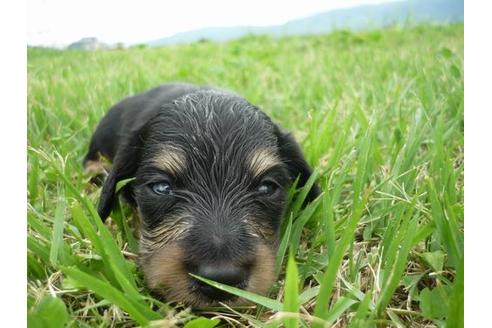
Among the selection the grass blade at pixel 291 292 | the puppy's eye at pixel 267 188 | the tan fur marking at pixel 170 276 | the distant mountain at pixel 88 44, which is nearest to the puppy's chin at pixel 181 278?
the tan fur marking at pixel 170 276

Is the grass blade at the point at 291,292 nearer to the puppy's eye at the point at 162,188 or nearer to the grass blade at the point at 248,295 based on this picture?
the grass blade at the point at 248,295

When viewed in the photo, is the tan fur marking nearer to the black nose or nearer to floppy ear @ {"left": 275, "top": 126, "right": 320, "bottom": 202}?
the black nose

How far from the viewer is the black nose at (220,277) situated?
1771 mm

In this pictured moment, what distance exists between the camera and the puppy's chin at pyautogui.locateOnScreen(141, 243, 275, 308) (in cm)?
182

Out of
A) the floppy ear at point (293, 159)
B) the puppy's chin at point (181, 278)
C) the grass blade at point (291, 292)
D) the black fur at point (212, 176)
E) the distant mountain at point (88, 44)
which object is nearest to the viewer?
the grass blade at point (291, 292)

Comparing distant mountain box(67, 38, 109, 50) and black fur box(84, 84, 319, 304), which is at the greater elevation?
distant mountain box(67, 38, 109, 50)

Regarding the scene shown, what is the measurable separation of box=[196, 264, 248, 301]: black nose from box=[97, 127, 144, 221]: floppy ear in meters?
0.95

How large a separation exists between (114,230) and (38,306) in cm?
114

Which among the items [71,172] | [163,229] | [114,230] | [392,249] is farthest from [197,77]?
[392,249]

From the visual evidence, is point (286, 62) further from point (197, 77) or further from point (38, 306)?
point (38, 306)

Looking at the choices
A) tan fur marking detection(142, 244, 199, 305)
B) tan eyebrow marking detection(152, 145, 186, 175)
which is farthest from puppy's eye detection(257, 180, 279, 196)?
tan fur marking detection(142, 244, 199, 305)

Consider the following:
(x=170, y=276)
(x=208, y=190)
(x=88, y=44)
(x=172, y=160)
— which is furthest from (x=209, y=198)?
(x=88, y=44)

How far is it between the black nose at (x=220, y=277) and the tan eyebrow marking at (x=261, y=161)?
0.66 metres

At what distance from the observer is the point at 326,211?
85.1 inches
